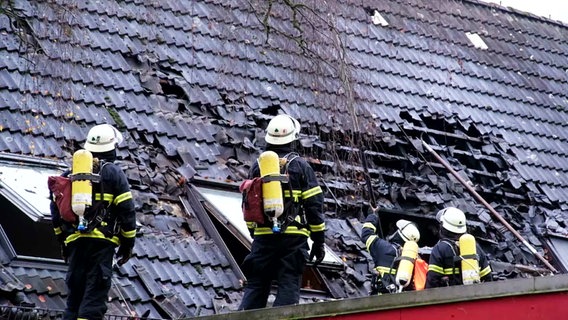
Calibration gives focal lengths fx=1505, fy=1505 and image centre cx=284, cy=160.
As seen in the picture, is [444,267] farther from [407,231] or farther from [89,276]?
[89,276]

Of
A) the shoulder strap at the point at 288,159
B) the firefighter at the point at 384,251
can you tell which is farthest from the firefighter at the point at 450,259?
the shoulder strap at the point at 288,159

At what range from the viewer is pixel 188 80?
14.7 metres

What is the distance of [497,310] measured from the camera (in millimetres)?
8977

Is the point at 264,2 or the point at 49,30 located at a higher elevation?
the point at 264,2

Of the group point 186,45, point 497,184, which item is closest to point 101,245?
point 186,45

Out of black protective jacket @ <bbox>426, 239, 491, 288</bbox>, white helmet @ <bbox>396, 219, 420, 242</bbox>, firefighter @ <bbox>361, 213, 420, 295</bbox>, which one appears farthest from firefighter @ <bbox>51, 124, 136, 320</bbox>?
white helmet @ <bbox>396, 219, 420, 242</bbox>

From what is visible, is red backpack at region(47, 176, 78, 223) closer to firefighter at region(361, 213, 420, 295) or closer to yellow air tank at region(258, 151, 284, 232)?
yellow air tank at region(258, 151, 284, 232)

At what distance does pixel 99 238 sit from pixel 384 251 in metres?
3.14

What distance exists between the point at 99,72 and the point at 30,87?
1.01m

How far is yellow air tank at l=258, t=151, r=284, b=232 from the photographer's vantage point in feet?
35.4

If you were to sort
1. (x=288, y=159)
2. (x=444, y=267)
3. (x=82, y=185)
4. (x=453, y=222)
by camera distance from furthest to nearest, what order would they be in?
(x=453, y=222)
(x=444, y=267)
(x=288, y=159)
(x=82, y=185)

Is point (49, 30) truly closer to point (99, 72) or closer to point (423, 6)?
point (99, 72)

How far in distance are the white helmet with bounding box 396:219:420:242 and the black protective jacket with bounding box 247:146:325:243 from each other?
2611mm

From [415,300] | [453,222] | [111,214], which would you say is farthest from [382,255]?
[415,300]
